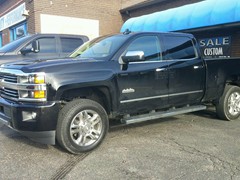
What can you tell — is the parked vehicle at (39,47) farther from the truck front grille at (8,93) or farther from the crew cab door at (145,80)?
the crew cab door at (145,80)

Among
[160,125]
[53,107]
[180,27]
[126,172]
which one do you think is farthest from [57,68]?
[180,27]

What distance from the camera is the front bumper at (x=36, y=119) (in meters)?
3.84

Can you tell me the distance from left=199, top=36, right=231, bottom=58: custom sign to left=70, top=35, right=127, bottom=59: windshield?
662 centimetres

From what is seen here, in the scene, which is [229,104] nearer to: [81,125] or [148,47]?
[148,47]

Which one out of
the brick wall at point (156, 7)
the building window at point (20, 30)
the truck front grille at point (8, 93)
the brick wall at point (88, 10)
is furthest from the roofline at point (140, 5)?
the truck front grille at point (8, 93)

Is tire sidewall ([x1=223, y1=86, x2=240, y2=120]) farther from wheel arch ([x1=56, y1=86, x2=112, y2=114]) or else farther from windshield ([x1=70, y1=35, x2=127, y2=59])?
wheel arch ([x1=56, y1=86, x2=112, y2=114])

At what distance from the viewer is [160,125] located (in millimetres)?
5746

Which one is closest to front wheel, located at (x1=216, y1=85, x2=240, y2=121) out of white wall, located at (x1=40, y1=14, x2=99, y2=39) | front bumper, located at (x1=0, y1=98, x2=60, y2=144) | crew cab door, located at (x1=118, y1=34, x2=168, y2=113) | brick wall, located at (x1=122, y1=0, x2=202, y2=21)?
crew cab door, located at (x1=118, y1=34, x2=168, y2=113)

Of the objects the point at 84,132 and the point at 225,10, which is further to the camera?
the point at 225,10

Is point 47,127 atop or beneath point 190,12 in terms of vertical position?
beneath

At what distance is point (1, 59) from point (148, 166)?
16.7ft

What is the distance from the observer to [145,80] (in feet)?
15.8

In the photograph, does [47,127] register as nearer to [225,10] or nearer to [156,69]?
[156,69]

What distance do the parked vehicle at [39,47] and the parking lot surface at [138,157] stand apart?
246 cm
